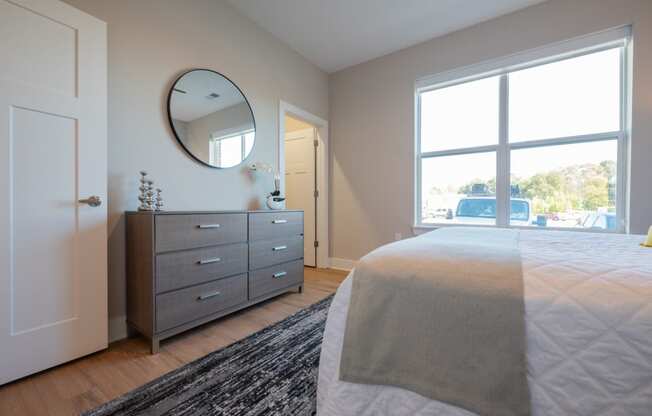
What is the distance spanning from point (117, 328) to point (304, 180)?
265cm

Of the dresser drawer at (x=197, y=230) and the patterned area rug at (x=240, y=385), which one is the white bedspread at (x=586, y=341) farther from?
the dresser drawer at (x=197, y=230)

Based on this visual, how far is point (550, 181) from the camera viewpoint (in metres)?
2.47

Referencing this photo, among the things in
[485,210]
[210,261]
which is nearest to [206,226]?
[210,261]

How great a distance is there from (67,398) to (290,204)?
9.75 ft

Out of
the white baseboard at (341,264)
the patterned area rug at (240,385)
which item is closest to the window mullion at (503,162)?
the white baseboard at (341,264)

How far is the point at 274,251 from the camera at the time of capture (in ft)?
7.50

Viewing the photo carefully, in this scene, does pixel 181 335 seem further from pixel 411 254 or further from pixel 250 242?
pixel 411 254

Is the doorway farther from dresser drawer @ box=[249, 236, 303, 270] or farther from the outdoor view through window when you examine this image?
the outdoor view through window

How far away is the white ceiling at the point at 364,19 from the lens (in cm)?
241

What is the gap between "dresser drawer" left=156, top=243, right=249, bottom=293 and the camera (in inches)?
61.4

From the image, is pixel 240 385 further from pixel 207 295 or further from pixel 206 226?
pixel 206 226

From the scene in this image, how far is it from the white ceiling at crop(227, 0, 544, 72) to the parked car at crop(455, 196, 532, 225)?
1819mm

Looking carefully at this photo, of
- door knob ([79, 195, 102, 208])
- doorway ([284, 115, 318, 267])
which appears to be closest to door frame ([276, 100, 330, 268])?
doorway ([284, 115, 318, 267])

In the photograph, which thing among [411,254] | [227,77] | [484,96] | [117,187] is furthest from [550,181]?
[117,187]
